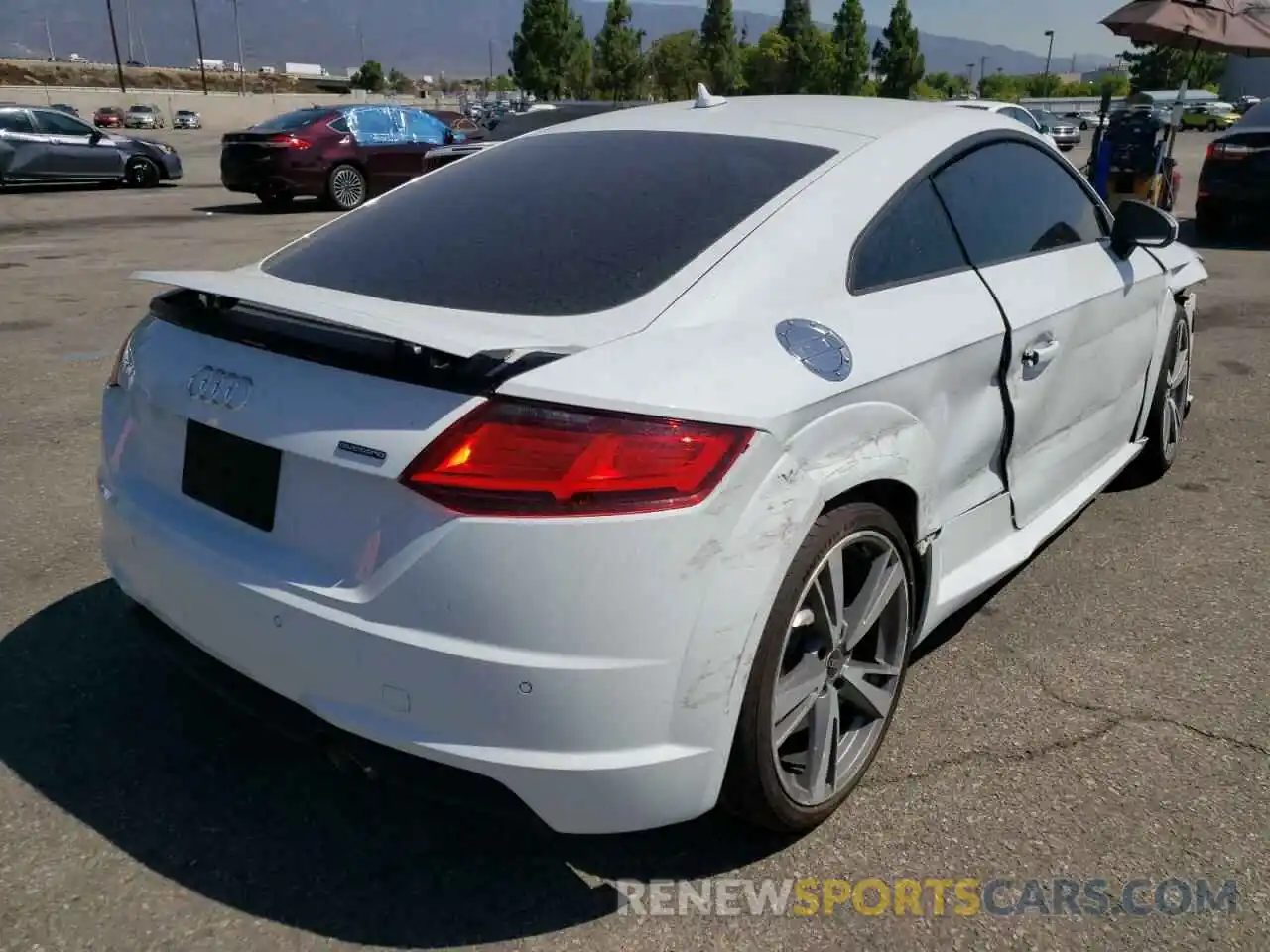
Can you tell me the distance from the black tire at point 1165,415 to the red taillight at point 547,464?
3198 mm

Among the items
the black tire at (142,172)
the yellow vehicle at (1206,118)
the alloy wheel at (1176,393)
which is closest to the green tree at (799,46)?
the yellow vehicle at (1206,118)

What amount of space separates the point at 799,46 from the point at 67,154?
248 ft

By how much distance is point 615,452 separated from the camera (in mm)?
1942

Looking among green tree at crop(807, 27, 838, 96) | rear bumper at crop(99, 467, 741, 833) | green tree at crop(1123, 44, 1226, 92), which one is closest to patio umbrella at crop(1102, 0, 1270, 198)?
rear bumper at crop(99, 467, 741, 833)

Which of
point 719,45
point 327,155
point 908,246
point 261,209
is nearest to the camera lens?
point 908,246

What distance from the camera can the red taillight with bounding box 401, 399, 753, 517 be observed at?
192 cm

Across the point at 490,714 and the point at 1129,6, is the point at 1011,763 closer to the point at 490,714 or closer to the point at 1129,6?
the point at 490,714

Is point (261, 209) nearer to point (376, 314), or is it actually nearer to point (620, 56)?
point (376, 314)

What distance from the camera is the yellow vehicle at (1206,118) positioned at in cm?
6284

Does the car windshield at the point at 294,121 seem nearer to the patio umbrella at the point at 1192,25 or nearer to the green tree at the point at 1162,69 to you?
the patio umbrella at the point at 1192,25

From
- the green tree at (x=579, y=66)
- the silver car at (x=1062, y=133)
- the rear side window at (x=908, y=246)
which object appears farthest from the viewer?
the green tree at (x=579, y=66)

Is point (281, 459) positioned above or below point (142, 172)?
above

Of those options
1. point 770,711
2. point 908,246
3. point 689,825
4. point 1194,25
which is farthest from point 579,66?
point 770,711

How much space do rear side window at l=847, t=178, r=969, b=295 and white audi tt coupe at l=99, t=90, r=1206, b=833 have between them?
10mm
